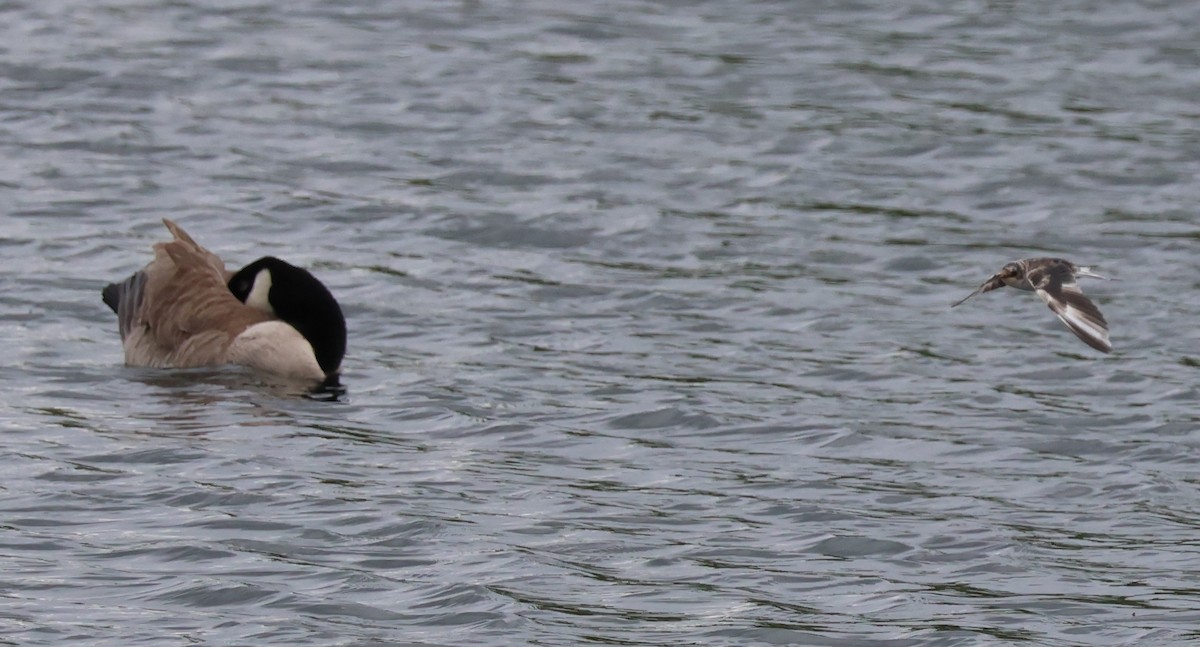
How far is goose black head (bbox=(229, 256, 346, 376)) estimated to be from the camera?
12.3 m

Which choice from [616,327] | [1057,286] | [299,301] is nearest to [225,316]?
[299,301]

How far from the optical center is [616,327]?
13008 mm

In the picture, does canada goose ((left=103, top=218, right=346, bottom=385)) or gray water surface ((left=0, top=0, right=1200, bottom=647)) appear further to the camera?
canada goose ((left=103, top=218, right=346, bottom=385))

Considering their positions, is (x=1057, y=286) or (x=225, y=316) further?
(x=225, y=316)

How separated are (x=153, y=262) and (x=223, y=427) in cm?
227

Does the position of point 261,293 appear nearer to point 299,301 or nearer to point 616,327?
point 299,301

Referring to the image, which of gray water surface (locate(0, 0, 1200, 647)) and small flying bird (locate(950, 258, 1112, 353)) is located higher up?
small flying bird (locate(950, 258, 1112, 353))

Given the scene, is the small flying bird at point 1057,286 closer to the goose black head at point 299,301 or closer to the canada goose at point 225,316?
the goose black head at point 299,301

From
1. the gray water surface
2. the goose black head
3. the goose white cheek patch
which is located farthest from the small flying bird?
the goose white cheek patch

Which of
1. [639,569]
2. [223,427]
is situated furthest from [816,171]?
[639,569]

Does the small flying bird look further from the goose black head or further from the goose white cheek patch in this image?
the goose white cheek patch

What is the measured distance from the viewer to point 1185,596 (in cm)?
848

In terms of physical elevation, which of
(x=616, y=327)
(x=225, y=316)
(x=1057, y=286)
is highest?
(x=1057, y=286)

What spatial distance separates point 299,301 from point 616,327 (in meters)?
1.94
